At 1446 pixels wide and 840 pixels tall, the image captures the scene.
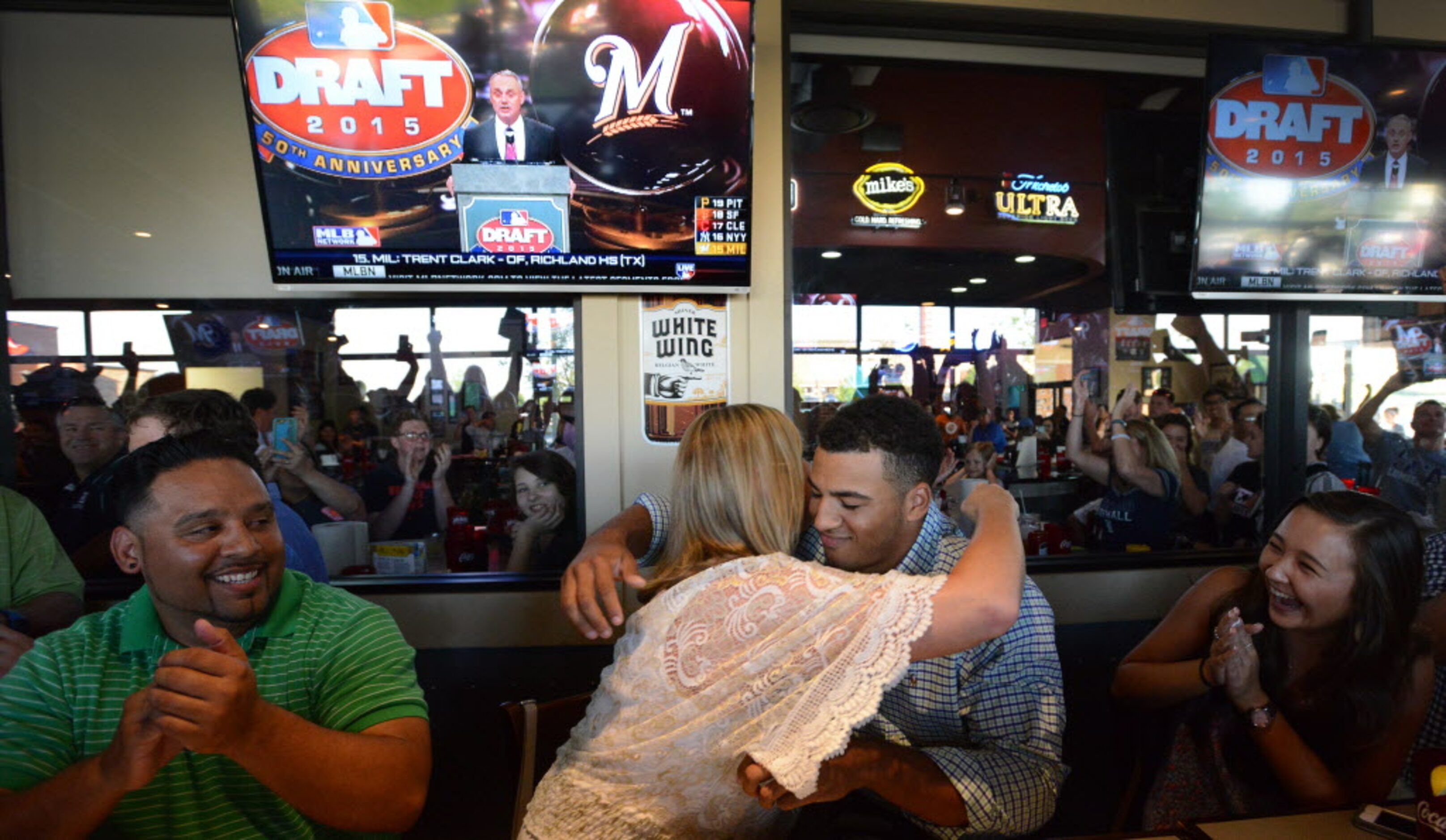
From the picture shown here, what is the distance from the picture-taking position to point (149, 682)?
4.58 feet

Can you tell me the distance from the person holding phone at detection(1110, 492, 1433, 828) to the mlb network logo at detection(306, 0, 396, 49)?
2929 millimetres

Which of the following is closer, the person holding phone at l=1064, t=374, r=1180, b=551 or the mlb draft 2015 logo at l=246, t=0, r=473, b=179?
the mlb draft 2015 logo at l=246, t=0, r=473, b=179

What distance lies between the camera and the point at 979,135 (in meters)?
3.52

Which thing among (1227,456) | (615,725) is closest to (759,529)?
(615,725)

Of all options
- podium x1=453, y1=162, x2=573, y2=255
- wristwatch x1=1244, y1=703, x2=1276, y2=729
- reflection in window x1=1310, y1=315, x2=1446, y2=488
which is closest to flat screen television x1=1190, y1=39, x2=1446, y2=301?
reflection in window x1=1310, y1=315, x2=1446, y2=488

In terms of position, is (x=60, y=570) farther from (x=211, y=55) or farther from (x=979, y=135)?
(x=979, y=135)

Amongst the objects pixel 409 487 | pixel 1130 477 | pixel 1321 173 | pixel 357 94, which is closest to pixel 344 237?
Result: pixel 357 94

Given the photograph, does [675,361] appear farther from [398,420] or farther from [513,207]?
[398,420]

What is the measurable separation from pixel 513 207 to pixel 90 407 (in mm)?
1793

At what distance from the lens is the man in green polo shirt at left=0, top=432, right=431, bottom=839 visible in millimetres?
1151

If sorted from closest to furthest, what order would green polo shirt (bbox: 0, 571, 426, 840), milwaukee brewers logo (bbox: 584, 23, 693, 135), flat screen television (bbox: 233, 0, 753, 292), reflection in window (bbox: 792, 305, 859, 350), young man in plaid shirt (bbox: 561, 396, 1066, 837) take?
1. green polo shirt (bbox: 0, 571, 426, 840)
2. young man in plaid shirt (bbox: 561, 396, 1066, 837)
3. flat screen television (bbox: 233, 0, 753, 292)
4. milwaukee brewers logo (bbox: 584, 23, 693, 135)
5. reflection in window (bbox: 792, 305, 859, 350)

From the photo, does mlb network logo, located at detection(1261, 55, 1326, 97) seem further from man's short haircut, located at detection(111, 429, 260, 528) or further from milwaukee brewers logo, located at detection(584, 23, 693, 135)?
man's short haircut, located at detection(111, 429, 260, 528)

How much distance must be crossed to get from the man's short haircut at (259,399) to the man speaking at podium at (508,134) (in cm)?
124

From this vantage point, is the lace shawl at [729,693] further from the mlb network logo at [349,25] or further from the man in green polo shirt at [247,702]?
the mlb network logo at [349,25]
